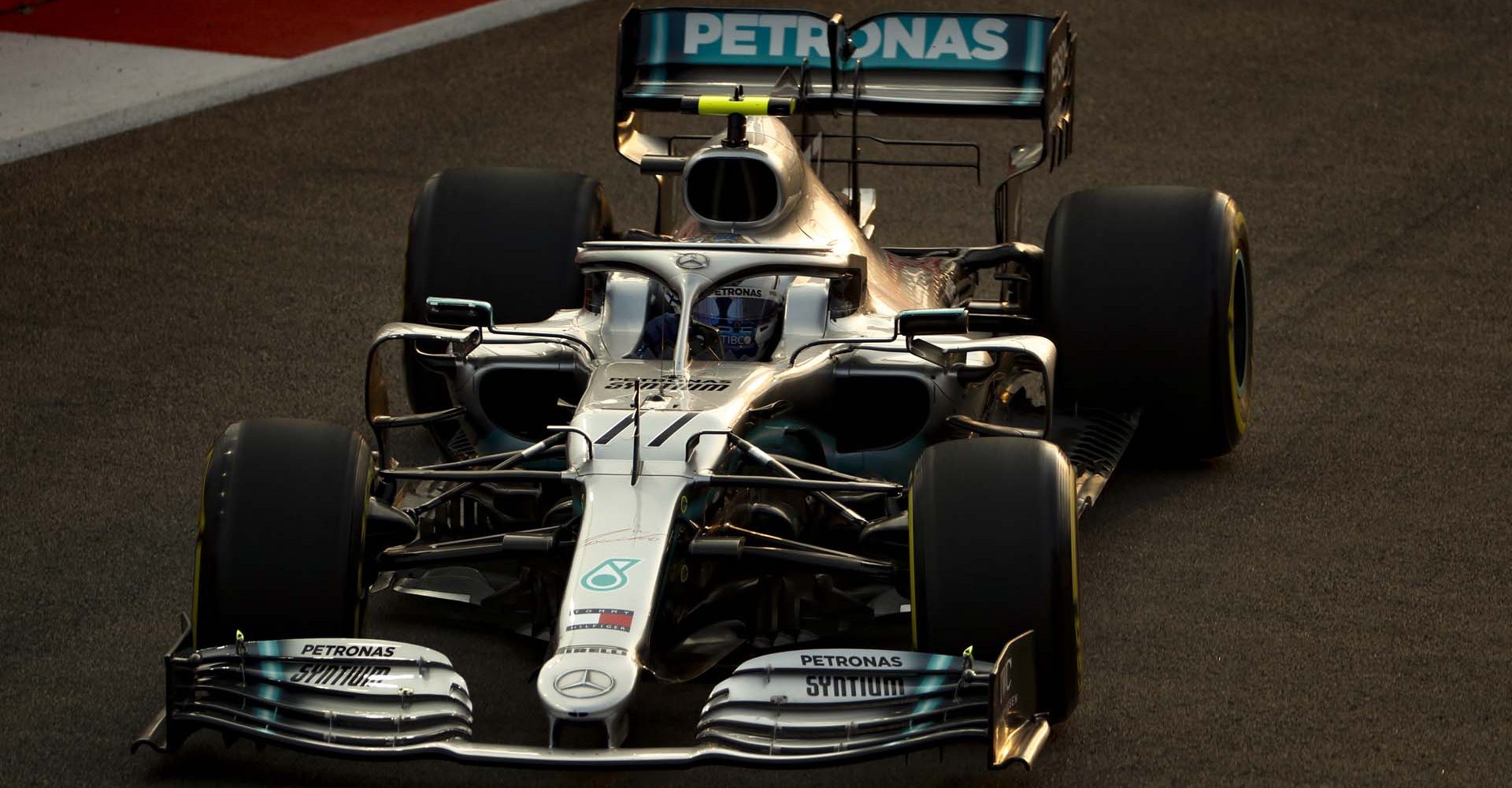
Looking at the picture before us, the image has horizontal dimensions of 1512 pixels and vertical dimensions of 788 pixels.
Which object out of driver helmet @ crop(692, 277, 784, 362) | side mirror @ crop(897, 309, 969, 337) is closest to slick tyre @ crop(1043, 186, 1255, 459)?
driver helmet @ crop(692, 277, 784, 362)

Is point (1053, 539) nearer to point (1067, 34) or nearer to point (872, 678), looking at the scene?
point (872, 678)

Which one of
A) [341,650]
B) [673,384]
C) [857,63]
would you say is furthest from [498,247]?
[341,650]

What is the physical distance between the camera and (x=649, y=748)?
5.81 meters

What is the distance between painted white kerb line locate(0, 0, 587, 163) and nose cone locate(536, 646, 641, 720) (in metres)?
7.96

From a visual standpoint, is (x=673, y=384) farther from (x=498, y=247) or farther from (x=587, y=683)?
(x=498, y=247)

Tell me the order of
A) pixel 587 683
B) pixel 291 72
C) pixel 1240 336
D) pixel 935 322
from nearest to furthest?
pixel 587 683
pixel 935 322
pixel 1240 336
pixel 291 72

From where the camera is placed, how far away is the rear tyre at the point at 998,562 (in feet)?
19.6

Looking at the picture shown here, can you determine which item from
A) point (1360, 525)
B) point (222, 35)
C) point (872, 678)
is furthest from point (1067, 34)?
point (222, 35)

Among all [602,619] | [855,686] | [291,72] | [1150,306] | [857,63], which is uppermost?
[857,63]

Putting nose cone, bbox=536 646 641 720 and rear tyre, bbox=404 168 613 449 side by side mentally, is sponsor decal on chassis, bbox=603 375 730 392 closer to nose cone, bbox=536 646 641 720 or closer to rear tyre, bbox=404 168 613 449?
nose cone, bbox=536 646 641 720

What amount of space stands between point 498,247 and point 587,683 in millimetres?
3191

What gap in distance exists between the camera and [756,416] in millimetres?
6859

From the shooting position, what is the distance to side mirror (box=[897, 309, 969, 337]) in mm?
6848

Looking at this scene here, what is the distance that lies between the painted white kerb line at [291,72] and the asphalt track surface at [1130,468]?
19cm
